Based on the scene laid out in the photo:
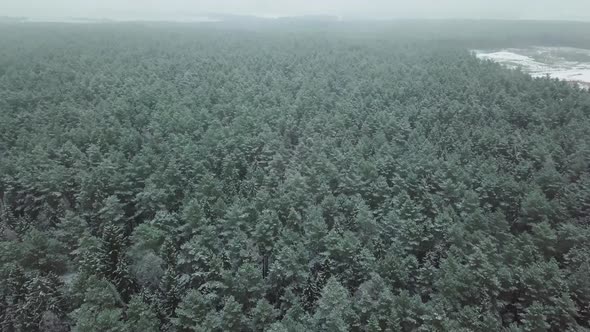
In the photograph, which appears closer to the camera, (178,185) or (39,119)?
(178,185)

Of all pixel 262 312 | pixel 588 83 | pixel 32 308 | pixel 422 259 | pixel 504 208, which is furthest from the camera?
pixel 588 83

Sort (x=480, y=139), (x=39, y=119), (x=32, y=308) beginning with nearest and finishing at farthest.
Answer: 1. (x=32, y=308)
2. (x=480, y=139)
3. (x=39, y=119)

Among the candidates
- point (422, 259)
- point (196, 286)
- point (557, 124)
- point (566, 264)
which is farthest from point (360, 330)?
point (557, 124)

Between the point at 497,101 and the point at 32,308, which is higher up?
the point at 497,101

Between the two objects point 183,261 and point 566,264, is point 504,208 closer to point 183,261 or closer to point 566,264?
point 566,264

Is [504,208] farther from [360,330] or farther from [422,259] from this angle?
[360,330]

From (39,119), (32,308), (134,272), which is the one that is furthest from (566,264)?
(39,119)

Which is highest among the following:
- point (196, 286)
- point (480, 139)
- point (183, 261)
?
point (480, 139)
